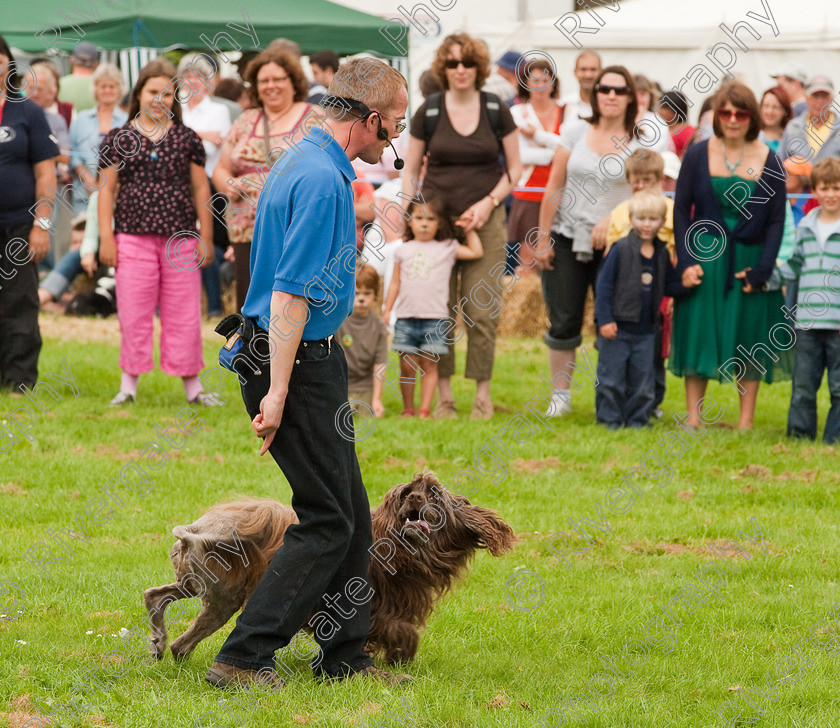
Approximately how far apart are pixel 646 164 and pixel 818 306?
1.65 m

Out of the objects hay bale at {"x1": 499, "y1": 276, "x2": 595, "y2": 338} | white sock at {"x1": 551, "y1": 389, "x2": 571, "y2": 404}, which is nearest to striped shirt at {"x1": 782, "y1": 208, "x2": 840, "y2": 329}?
white sock at {"x1": 551, "y1": 389, "x2": 571, "y2": 404}

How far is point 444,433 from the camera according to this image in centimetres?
848

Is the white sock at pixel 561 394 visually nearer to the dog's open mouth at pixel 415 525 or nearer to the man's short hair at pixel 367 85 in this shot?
the dog's open mouth at pixel 415 525

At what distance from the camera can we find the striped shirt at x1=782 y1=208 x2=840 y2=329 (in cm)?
835

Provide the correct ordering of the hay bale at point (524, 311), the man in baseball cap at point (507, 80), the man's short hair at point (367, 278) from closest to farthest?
the man's short hair at point (367, 278)
the man in baseball cap at point (507, 80)
the hay bale at point (524, 311)

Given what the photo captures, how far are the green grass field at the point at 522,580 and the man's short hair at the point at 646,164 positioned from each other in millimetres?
1962

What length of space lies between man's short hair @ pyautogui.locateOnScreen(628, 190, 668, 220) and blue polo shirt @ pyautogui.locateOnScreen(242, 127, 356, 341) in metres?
5.09

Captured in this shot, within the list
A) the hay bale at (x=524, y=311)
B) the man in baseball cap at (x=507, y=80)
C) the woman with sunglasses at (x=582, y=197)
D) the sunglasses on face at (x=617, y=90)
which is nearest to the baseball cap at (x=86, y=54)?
the man in baseball cap at (x=507, y=80)

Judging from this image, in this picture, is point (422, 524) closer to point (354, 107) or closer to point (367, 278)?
point (354, 107)

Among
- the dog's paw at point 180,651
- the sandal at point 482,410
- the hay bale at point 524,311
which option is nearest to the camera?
the dog's paw at point 180,651

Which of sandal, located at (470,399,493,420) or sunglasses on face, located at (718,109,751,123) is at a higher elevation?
sunglasses on face, located at (718,109,751,123)

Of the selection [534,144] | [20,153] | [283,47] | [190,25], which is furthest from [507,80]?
[20,153]

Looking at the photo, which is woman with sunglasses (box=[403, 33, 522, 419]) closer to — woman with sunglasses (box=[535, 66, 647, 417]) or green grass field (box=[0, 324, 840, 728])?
woman with sunglasses (box=[535, 66, 647, 417])

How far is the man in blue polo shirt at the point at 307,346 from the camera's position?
3803 mm
